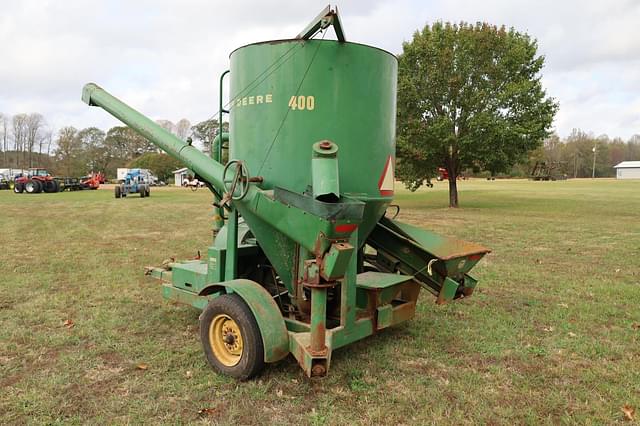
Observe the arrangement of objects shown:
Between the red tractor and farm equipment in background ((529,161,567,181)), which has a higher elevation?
farm equipment in background ((529,161,567,181))

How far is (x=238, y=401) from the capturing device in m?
3.54

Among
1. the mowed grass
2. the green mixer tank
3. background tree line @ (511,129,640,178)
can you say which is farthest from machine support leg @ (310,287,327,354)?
background tree line @ (511,129,640,178)

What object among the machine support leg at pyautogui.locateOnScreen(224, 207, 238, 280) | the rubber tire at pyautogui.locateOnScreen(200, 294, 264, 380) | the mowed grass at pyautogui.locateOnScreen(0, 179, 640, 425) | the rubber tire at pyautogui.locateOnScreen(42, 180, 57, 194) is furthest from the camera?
the rubber tire at pyautogui.locateOnScreen(42, 180, 57, 194)

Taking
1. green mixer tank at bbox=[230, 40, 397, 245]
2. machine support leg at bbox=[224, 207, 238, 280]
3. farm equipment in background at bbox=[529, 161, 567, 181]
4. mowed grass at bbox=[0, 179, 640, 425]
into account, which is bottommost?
mowed grass at bbox=[0, 179, 640, 425]

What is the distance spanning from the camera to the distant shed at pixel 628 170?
9566 cm

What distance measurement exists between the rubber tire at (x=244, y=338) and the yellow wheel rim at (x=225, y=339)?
0.04m

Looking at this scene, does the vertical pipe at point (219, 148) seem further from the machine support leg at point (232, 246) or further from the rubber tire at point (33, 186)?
the rubber tire at point (33, 186)

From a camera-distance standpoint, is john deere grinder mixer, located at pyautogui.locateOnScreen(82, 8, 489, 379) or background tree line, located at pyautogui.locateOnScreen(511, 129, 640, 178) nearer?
john deere grinder mixer, located at pyautogui.locateOnScreen(82, 8, 489, 379)

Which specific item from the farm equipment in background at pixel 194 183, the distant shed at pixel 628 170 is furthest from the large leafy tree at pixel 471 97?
the distant shed at pixel 628 170

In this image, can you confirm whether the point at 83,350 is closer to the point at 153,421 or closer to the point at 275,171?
the point at 153,421

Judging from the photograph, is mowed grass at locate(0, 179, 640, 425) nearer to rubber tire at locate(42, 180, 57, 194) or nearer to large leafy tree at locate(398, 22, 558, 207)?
large leafy tree at locate(398, 22, 558, 207)

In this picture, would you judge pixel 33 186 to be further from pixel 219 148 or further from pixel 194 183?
pixel 219 148

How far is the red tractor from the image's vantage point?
120 feet

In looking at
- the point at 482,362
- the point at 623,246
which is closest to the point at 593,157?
the point at 623,246
